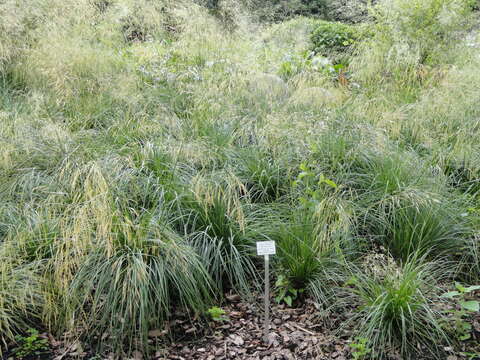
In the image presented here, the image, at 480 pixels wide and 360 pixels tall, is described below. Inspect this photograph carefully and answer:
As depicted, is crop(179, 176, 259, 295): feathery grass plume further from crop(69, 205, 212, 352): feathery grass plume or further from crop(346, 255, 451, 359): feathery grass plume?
crop(346, 255, 451, 359): feathery grass plume

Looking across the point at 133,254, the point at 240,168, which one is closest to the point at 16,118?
the point at 240,168

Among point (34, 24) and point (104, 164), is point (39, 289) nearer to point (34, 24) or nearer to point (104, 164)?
point (104, 164)

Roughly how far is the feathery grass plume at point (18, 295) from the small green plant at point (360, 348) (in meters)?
1.63

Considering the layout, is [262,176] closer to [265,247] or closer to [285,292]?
[285,292]

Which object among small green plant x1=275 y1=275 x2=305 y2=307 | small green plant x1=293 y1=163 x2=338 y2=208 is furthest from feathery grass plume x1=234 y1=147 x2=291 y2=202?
small green plant x1=275 y1=275 x2=305 y2=307

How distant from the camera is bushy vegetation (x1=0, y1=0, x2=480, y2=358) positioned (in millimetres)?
2422

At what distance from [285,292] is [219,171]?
1.02 metres

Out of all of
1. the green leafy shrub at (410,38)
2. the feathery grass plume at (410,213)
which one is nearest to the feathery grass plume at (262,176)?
the feathery grass plume at (410,213)

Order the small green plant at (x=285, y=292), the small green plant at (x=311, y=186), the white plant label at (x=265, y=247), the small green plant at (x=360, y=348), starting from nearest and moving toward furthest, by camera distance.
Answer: the small green plant at (x=360, y=348) < the white plant label at (x=265, y=247) < the small green plant at (x=285, y=292) < the small green plant at (x=311, y=186)

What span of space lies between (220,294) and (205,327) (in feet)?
0.73

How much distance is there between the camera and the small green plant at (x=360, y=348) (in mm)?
2158

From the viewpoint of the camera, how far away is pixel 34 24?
5.65 m

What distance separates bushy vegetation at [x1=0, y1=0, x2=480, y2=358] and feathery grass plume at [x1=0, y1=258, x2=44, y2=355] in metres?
0.02

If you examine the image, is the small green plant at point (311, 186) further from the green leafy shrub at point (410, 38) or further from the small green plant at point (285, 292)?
the green leafy shrub at point (410, 38)
